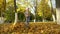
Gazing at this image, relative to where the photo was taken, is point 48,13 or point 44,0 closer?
point 44,0

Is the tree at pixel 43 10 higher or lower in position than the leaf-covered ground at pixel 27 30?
higher

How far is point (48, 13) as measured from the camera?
170ft

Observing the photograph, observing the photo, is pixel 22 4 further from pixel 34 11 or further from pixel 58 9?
pixel 58 9

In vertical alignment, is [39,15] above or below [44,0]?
below

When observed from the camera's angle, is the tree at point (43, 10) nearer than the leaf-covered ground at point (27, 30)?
No

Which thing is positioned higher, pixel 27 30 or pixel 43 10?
pixel 43 10

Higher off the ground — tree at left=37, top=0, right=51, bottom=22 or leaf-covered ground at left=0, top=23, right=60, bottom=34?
tree at left=37, top=0, right=51, bottom=22

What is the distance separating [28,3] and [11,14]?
46.3 ft

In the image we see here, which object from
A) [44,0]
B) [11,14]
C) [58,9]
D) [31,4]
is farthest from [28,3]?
[58,9]

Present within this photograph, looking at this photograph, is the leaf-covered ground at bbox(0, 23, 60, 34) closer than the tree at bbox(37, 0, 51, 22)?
Yes

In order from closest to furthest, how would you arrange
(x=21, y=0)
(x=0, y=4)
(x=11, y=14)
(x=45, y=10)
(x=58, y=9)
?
→ (x=58, y=9) < (x=11, y=14) < (x=0, y=4) < (x=21, y=0) < (x=45, y=10)

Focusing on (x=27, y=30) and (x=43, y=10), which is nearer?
(x=27, y=30)

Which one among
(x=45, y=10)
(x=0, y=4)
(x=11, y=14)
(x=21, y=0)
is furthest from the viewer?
(x=45, y=10)

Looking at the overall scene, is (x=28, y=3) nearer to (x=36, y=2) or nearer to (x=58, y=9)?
(x=36, y=2)
